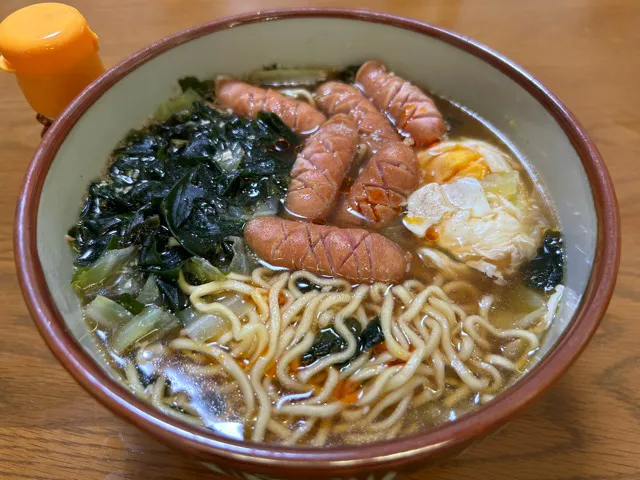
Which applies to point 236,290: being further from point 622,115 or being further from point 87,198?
point 622,115

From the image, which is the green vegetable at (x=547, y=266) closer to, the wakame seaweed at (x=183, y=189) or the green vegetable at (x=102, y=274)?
the wakame seaweed at (x=183, y=189)

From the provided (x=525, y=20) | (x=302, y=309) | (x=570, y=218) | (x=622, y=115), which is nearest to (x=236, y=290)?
(x=302, y=309)

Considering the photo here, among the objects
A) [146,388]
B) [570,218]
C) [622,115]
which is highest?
[622,115]

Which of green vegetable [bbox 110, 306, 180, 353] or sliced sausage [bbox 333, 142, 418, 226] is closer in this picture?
green vegetable [bbox 110, 306, 180, 353]

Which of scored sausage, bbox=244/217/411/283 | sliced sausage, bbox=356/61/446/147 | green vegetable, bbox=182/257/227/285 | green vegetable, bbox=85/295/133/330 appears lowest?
green vegetable, bbox=85/295/133/330

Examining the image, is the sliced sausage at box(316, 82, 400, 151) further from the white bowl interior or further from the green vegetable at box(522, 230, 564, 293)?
the green vegetable at box(522, 230, 564, 293)

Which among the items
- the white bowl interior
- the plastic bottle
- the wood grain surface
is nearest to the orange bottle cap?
the plastic bottle
